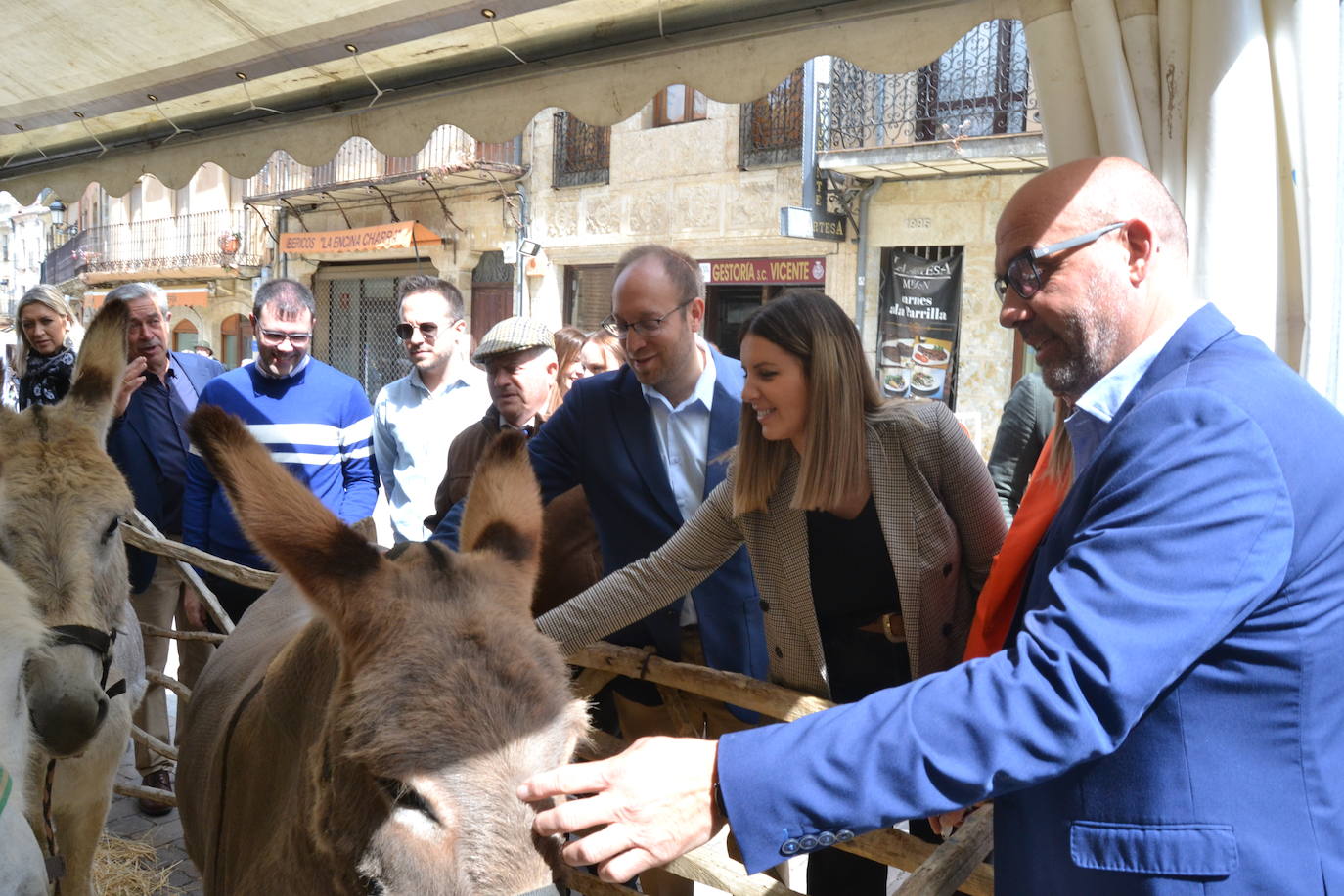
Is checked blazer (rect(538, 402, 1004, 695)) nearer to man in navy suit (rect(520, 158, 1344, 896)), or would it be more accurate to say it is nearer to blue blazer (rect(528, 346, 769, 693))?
blue blazer (rect(528, 346, 769, 693))

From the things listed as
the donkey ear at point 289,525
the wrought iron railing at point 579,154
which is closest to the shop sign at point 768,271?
the wrought iron railing at point 579,154

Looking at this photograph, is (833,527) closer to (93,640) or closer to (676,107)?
(93,640)

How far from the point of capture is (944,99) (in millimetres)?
14031

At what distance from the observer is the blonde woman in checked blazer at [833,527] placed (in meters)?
2.48

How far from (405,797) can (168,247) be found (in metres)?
30.1

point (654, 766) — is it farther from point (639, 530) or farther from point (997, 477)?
point (997, 477)

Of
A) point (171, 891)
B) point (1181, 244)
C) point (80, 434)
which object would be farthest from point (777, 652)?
point (171, 891)

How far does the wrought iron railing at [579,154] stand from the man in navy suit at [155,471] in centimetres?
1332

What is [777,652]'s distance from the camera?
8.38ft

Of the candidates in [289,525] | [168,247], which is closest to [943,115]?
[289,525]

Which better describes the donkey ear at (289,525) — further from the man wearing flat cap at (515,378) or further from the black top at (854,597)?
the man wearing flat cap at (515,378)

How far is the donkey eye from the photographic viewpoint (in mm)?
1350

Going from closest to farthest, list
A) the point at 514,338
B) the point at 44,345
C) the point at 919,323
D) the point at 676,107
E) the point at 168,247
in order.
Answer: the point at 514,338 < the point at 44,345 < the point at 919,323 < the point at 676,107 < the point at 168,247

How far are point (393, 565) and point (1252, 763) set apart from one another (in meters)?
1.37
